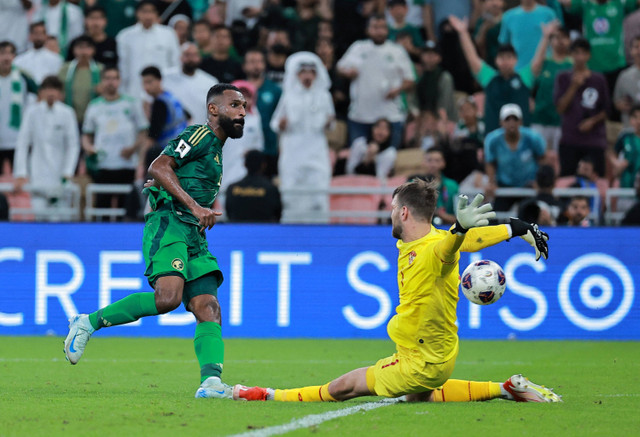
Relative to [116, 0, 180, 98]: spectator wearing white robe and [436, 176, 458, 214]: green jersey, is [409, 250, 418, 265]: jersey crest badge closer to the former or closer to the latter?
[436, 176, 458, 214]: green jersey

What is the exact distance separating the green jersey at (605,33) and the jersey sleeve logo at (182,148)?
34.3 feet

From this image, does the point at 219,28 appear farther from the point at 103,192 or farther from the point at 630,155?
the point at 630,155

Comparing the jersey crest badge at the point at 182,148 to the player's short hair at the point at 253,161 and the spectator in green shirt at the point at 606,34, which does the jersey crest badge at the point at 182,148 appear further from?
the spectator in green shirt at the point at 606,34

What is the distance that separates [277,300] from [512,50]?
16.9 ft

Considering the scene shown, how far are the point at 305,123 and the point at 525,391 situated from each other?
28.0 ft

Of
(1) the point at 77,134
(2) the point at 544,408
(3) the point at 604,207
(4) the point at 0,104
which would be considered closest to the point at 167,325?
(1) the point at 77,134

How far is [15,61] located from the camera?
627 inches

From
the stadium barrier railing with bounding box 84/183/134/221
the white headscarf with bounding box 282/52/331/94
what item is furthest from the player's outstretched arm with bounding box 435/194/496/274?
the white headscarf with bounding box 282/52/331/94

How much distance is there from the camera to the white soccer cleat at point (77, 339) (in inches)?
275

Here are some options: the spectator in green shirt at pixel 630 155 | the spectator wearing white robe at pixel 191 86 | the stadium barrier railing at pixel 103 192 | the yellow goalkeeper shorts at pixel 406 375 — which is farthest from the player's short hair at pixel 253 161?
the yellow goalkeeper shorts at pixel 406 375

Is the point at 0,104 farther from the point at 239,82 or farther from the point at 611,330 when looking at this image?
the point at 611,330

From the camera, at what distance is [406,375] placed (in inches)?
253

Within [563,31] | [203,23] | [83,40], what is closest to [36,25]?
[83,40]

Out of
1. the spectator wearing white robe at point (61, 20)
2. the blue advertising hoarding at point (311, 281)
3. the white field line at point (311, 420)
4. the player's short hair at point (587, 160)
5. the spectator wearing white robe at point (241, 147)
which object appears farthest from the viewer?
the spectator wearing white robe at point (61, 20)
